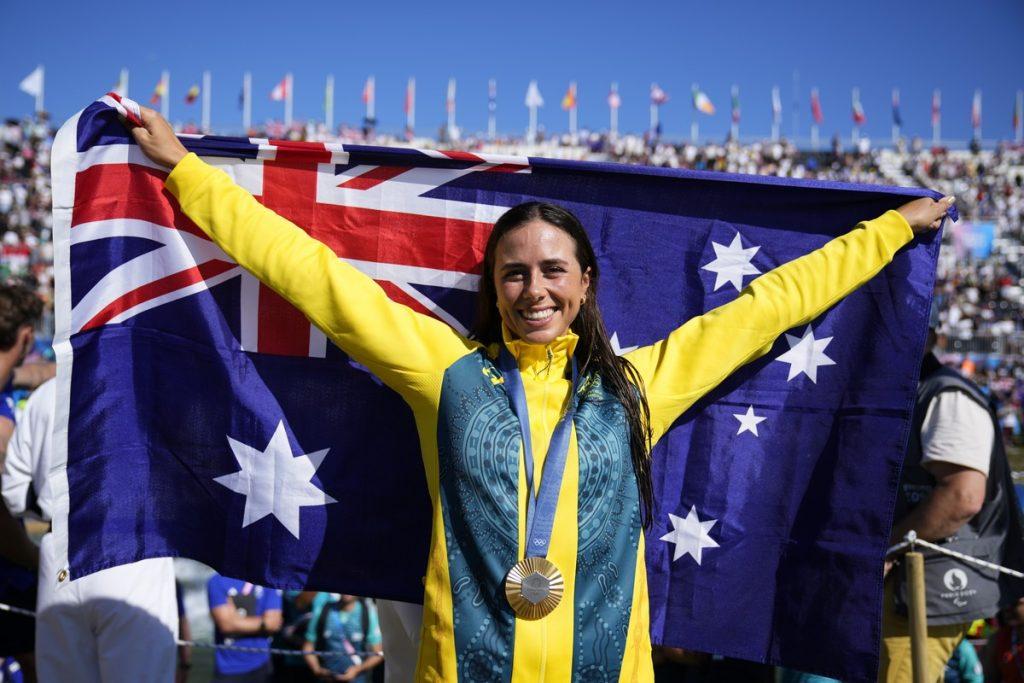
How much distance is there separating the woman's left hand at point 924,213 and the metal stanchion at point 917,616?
46.3 inches

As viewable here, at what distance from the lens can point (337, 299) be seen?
2605mm

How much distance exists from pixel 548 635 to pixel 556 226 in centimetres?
110

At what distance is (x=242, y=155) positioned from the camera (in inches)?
127

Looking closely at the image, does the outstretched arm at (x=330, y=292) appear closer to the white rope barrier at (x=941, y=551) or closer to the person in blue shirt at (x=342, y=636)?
the white rope barrier at (x=941, y=551)

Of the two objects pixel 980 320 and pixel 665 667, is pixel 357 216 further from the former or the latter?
pixel 980 320

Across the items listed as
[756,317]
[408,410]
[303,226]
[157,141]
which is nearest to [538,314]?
[756,317]

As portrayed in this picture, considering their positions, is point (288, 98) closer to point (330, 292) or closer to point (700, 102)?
point (700, 102)

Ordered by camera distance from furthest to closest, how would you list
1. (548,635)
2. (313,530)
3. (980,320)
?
(980,320) < (313,530) < (548,635)

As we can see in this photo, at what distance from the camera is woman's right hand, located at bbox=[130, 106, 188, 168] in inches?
120

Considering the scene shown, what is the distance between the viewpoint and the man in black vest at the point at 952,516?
3.49 meters

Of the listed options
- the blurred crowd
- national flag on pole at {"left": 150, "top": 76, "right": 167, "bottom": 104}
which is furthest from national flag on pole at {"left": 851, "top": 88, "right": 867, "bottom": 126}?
national flag on pole at {"left": 150, "top": 76, "right": 167, "bottom": 104}

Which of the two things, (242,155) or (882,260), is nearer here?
(882,260)

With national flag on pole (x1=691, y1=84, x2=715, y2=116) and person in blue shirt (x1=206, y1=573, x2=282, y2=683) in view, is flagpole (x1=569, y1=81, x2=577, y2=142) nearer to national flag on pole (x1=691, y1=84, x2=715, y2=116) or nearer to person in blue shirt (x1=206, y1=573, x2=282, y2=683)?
national flag on pole (x1=691, y1=84, x2=715, y2=116)

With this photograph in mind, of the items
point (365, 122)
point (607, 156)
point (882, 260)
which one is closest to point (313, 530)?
point (882, 260)
